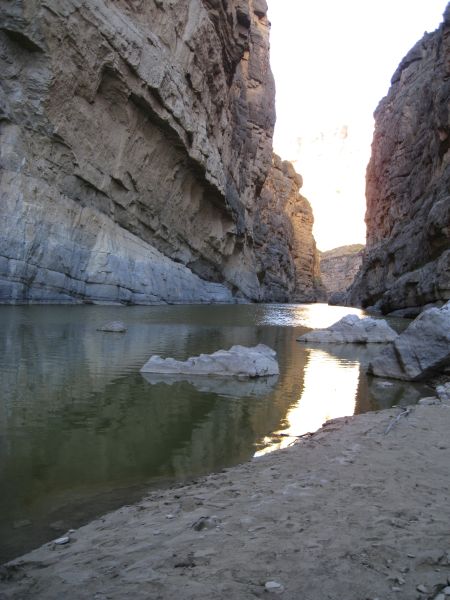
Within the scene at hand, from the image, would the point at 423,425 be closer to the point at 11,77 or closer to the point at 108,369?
the point at 108,369

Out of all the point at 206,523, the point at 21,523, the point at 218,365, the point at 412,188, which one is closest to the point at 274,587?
the point at 206,523

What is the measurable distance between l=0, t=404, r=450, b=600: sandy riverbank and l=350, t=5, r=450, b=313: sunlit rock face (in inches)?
1241

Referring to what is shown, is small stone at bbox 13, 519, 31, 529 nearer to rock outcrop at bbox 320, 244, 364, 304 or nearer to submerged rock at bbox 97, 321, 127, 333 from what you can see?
submerged rock at bbox 97, 321, 127, 333

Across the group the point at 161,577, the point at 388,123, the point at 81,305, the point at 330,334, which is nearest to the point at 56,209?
the point at 81,305

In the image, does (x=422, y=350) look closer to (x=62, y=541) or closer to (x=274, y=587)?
(x=62, y=541)

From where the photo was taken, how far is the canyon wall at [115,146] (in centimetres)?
2673

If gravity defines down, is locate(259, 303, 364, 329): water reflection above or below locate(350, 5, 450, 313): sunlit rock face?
below

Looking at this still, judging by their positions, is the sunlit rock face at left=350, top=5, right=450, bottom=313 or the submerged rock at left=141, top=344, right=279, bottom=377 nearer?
the submerged rock at left=141, top=344, right=279, bottom=377

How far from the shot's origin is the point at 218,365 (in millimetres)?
10992

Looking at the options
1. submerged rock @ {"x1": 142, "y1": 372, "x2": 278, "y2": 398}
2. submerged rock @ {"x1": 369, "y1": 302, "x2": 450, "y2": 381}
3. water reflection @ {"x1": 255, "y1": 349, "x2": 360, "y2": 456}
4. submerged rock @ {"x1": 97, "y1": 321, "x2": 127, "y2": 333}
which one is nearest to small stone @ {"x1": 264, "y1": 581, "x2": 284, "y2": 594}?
water reflection @ {"x1": 255, "y1": 349, "x2": 360, "y2": 456}

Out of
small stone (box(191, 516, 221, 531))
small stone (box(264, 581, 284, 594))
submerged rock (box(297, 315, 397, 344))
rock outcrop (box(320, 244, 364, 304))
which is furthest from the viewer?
rock outcrop (box(320, 244, 364, 304))

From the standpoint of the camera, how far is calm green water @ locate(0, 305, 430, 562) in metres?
4.60

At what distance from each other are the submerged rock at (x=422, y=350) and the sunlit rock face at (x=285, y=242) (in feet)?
199

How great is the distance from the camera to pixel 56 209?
2862 centimetres
